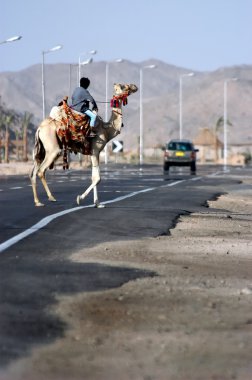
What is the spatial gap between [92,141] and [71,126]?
0.72 meters

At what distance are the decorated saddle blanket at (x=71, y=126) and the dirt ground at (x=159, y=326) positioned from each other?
345 inches

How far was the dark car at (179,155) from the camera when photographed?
69.6 metres

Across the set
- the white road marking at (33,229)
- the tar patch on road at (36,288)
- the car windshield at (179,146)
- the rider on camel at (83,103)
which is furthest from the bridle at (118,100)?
the car windshield at (179,146)

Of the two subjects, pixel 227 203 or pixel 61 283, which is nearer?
pixel 61 283

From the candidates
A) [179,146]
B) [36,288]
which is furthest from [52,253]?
[179,146]

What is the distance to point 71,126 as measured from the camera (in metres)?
22.1

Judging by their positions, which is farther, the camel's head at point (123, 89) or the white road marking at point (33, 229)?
the camel's head at point (123, 89)

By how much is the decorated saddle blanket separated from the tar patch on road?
9608 millimetres

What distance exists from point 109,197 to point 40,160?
491cm

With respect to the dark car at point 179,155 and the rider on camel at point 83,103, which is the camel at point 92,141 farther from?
the dark car at point 179,155

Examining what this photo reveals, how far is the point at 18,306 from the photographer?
888 cm

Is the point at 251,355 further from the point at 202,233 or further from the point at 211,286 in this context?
the point at 202,233

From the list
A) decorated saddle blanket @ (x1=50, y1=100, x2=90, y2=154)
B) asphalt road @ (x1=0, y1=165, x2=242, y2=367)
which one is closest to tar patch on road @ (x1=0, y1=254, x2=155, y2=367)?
asphalt road @ (x1=0, y1=165, x2=242, y2=367)

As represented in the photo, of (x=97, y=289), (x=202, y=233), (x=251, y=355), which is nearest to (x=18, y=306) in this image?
(x=97, y=289)
